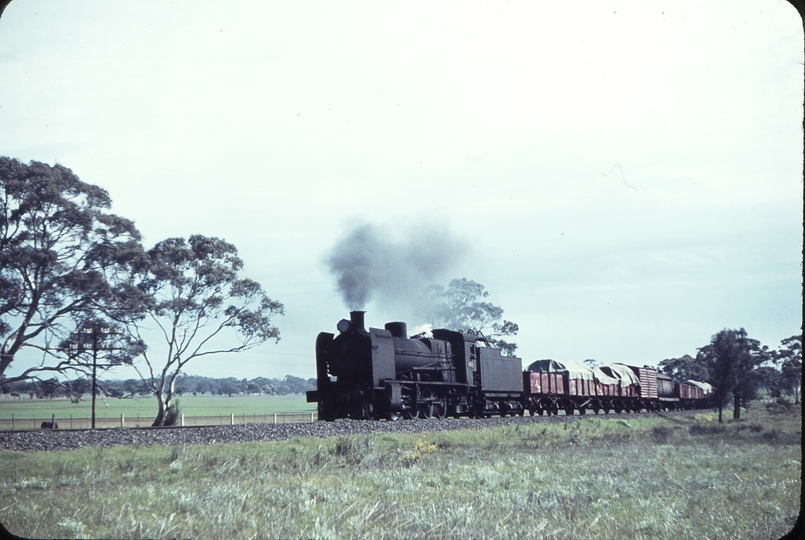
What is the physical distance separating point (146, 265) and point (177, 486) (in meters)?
27.0

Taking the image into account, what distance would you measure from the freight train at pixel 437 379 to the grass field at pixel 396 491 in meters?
5.98

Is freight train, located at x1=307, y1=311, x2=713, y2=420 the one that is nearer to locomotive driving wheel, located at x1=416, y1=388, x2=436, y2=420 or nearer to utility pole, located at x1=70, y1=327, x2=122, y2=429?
locomotive driving wheel, located at x1=416, y1=388, x2=436, y2=420

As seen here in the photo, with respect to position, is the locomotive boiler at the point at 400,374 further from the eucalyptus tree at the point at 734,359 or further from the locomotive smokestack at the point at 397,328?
the eucalyptus tree at the point at 734,359

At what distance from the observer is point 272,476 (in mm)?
10266

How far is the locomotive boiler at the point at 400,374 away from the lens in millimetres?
20984

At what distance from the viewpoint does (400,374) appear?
22938 mm

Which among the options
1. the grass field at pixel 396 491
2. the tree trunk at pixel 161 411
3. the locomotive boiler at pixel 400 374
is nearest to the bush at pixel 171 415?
the tree trunk at pixel 161 411

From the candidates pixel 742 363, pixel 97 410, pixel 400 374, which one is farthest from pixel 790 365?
pixel 97 410

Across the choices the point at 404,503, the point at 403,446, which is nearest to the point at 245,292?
the point at 403,446

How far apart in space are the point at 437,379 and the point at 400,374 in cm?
279

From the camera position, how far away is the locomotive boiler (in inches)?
826

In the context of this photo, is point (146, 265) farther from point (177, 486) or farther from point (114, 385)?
point (177, 486)

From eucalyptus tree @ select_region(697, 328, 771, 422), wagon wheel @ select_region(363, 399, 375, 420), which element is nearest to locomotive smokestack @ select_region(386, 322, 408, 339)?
wagon wheel @ select_region(363, 399, 375, 420)

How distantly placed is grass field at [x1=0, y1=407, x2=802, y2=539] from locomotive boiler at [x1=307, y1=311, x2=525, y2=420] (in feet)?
19.3
